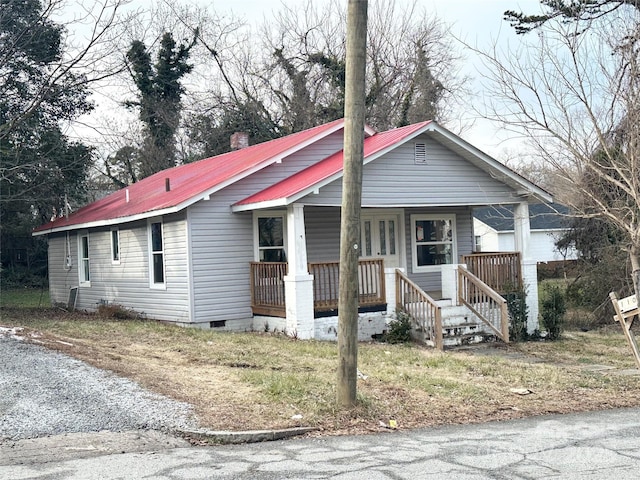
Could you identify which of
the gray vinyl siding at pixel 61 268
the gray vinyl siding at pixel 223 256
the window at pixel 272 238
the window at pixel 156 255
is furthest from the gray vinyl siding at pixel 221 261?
the gray vinyl siding at pixel 61 268

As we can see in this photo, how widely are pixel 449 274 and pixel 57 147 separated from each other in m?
13.1

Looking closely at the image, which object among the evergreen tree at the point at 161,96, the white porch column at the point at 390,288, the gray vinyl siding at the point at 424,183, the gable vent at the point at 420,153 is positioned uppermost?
the evergreen tree at the point at 161,96

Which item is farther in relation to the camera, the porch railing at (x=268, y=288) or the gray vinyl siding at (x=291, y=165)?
the gray vinyl siding at (x=291, y=165)

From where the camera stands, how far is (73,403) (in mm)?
8227

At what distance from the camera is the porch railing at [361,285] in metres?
15.9

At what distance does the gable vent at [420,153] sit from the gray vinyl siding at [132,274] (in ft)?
17.8

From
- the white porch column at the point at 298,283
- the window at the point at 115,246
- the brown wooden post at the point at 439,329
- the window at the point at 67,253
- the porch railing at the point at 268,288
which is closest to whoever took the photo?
the brown wooden post at the point at 439,329

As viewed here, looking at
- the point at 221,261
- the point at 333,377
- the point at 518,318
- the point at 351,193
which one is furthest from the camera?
the point at 518,318

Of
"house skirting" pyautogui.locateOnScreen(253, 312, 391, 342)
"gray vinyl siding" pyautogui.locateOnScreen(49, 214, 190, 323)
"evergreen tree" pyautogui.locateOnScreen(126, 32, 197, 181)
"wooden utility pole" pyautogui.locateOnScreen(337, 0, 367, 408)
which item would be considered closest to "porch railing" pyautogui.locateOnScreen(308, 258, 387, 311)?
"house skirting" pyautogui.locateOnScreen(253, 312, 391, 342)

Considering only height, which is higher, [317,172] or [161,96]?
[161,96]

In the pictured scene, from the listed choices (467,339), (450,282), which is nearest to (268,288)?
(450,282)

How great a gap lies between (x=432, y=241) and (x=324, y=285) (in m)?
4.62

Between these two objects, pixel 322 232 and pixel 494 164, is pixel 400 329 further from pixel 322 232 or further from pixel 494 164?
pixel 494 164

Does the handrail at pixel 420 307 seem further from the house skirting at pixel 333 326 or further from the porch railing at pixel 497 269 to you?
the porch railing at pixel 497 269
